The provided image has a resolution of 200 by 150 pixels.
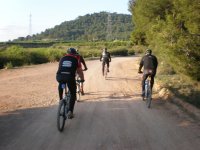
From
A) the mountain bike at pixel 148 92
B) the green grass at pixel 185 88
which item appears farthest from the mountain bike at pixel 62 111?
the green grass at pixel 185 88

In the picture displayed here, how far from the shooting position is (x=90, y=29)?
586 ft

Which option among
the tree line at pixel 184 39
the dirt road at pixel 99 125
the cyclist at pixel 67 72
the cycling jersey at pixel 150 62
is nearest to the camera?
the dirt road at pixel 99 125

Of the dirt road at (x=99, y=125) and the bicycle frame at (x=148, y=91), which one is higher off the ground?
the bicycle frame at (x=148, y=91)

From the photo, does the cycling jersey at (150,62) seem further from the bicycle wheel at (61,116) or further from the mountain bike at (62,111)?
Result: the bicycle wheel at (61,116)

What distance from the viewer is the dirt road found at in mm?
8938

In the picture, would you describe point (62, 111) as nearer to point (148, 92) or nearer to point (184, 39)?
point (148, 92)

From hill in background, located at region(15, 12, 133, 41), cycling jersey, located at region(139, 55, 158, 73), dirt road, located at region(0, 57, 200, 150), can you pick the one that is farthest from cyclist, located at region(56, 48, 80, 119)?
hill in background, located at region(15, 12, 133, 41)

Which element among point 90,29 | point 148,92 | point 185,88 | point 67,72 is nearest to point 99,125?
point 67,72

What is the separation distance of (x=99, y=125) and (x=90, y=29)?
169189 mm

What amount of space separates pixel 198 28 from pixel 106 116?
7.74 m

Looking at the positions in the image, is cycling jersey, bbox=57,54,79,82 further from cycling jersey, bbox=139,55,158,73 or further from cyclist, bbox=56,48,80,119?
cycling jersey, bbox=139,55,158,73

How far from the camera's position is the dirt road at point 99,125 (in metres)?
8.94

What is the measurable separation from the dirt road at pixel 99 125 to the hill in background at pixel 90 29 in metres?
143

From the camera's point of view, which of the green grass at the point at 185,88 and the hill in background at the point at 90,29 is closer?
the green grass at the point at 185,88
